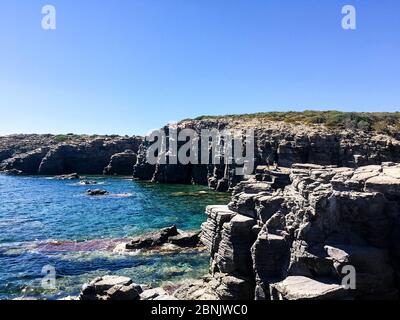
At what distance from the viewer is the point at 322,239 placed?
21469 mm

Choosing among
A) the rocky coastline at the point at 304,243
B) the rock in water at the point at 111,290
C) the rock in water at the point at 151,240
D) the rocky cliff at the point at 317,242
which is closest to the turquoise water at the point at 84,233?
the rock in water at the point at 151,240

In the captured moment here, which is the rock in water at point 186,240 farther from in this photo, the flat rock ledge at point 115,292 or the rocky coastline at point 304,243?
the flat rock ledge at point 115,292

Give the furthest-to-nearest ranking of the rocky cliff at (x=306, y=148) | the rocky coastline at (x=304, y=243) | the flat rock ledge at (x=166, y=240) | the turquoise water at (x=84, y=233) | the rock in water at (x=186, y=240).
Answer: the rocky cliff at (x=306, y=148) → the rock in water at (x=186, y=240) → the flat rock ledge at (x=166, y=240) → the turquoise water at (x=84, y=233) → the rocky coastline at (x=304, y=243)

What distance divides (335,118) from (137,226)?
86028mm

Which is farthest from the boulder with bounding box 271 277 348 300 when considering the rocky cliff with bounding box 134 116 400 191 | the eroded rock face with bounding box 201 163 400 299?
the rocky cliff with bounding box 134 116 400 191

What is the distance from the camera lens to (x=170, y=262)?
39406 mm

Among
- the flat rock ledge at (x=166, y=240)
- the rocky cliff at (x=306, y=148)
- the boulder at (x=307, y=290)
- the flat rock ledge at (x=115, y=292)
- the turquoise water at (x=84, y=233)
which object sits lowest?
the turquoise water at (x=84, y=233)

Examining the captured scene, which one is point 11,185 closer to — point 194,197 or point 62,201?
point 62,201

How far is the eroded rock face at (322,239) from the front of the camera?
20.2 metres

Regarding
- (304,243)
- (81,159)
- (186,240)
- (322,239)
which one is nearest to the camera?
(304,243)

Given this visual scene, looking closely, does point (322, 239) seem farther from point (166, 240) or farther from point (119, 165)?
point (119, 165)

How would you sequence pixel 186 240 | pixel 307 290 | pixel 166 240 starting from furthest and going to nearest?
pixel 166 240 → pixel 186 240 → pixel 307 290

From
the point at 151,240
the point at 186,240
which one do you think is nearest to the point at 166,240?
the point at 151,240

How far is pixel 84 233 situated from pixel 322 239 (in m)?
38.2
